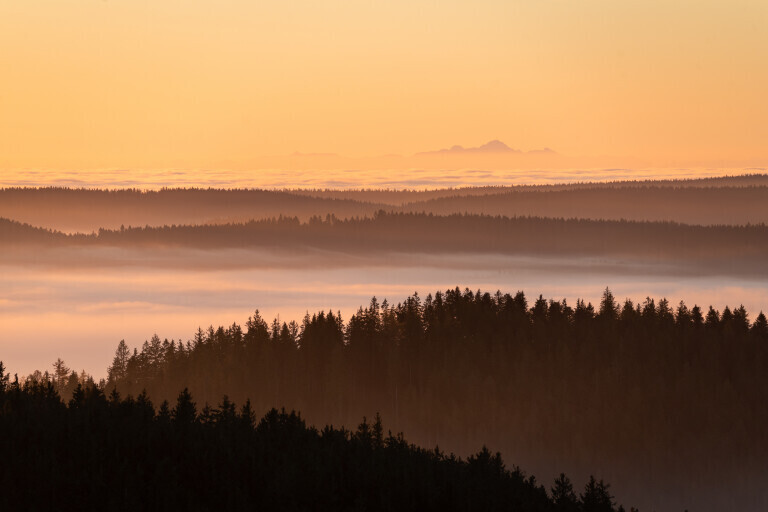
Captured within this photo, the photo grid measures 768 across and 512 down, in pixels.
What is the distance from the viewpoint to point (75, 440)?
101 metres

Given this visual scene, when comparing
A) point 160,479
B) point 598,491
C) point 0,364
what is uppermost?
point 0,364

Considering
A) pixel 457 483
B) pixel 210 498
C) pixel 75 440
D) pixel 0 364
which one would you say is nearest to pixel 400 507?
pixel 457 483

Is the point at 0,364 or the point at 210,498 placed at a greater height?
the point at 0,364

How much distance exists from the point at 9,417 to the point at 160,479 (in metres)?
18.4

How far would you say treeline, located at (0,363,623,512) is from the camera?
90500 millimetres

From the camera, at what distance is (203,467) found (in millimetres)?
100188

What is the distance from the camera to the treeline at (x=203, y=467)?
297 feet

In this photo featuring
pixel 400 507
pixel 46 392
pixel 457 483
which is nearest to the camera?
pixel 400 507

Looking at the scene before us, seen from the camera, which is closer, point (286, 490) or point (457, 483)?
point (286, 490)

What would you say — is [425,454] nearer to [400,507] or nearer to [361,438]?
[361,438]

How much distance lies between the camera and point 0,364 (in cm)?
10300

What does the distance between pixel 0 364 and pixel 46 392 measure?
2245 centimetres

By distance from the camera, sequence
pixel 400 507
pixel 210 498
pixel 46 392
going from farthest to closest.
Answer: pixel 46 392 < pixel 400 507 < pixel 210 498

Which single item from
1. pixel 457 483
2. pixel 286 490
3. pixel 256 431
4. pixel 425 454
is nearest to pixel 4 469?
pixel 286 490
